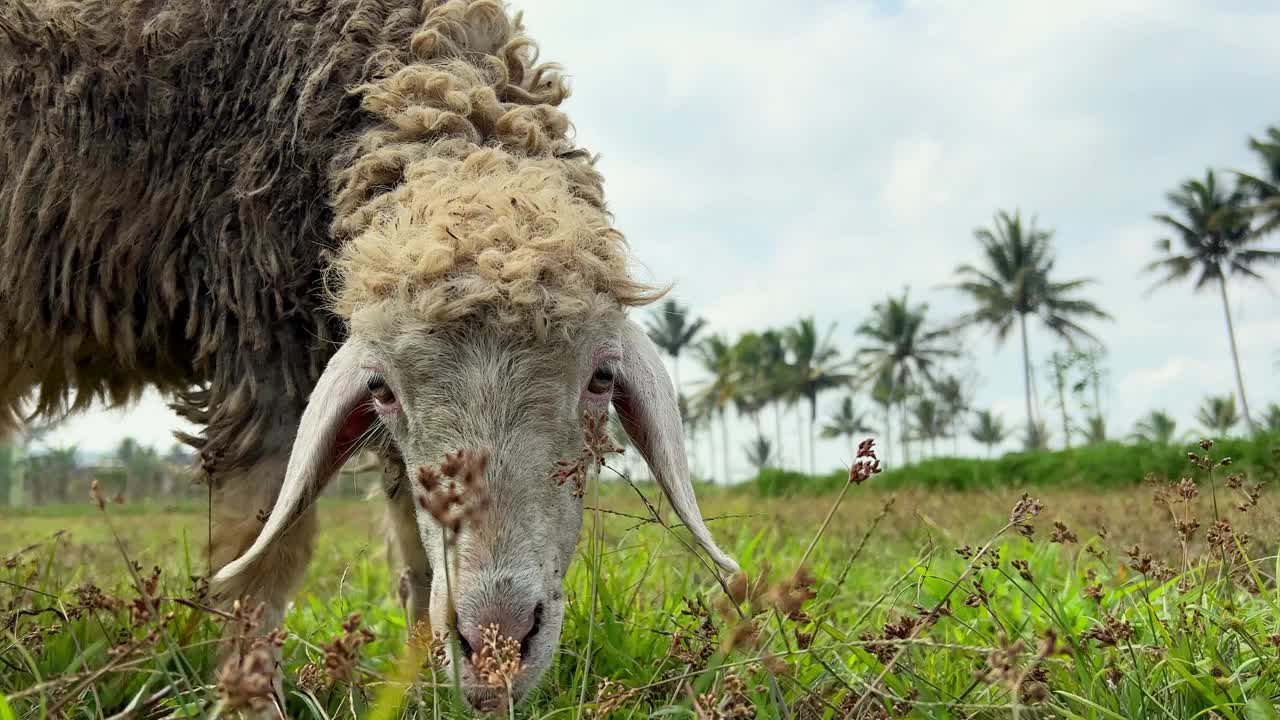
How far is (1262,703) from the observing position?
5.48ft

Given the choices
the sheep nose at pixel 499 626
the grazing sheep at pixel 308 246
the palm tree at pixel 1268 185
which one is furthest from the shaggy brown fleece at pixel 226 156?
the palm tree at pixel 1268 185

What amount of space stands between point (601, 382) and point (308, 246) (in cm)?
107

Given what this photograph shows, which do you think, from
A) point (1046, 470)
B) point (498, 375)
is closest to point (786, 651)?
point (498, 375)

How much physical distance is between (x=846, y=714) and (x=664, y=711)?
33cm

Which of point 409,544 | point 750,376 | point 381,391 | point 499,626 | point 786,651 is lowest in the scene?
point 786,651

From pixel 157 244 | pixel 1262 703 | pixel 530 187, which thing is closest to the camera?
pixel 1262 703

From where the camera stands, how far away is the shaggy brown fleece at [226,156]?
107 inches

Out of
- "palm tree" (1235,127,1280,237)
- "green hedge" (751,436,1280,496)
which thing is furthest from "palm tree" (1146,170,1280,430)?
"green hedge" (751,436,1280,496)

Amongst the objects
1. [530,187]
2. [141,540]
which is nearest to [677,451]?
[530,187]

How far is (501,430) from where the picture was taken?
2.08 m

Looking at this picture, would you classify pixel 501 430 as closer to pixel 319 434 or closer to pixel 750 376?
pixel 319 434

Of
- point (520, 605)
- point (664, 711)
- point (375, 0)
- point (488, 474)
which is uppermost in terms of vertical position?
point (375, 0)

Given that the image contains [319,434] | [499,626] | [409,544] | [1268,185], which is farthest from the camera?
[1268,185]

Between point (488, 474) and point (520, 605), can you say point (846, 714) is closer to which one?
point (520, 605)
